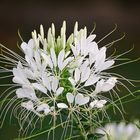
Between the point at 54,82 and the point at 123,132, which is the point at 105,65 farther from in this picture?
the point at 123,132

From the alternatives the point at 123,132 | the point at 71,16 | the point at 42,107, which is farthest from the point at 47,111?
the point at 71,16

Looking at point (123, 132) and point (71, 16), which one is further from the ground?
point (71, 16)

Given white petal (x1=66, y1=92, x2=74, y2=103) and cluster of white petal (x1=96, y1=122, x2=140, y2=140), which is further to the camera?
cluster of white petal (x1=96, y1=122, x2=140, y2=140)

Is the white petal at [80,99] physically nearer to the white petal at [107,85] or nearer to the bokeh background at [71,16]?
the white petal at [107,85]

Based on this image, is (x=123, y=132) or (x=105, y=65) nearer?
(x=105, y=65)

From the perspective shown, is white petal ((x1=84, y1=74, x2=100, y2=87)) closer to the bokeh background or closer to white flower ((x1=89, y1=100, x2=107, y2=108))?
white flower ((x1=89, y1=100, x2=107, y2=108))

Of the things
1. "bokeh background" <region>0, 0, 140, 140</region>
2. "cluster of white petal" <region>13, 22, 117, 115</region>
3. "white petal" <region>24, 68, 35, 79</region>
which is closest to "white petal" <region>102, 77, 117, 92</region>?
"cluster of white petal" <region>13, 22, 117, 115</region>

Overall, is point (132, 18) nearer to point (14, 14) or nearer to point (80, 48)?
point (14, 14)
